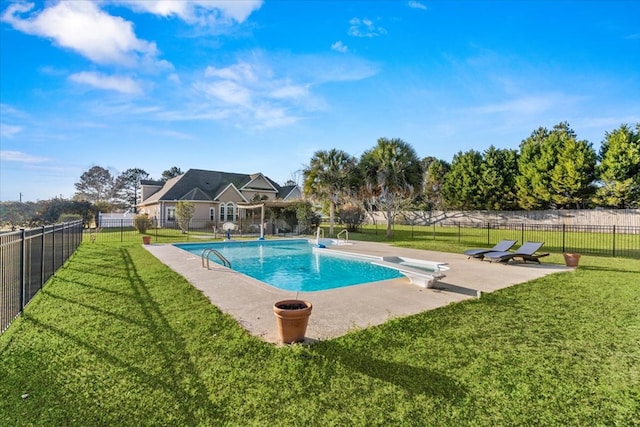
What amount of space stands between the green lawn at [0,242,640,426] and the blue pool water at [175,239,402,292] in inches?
164

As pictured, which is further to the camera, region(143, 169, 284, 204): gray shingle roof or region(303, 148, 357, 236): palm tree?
region(143, 169, 284, 204): gray shingle roof

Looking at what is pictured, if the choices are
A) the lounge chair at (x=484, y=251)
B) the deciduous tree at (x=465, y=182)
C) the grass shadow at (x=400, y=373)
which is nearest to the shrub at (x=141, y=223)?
the lounge chair at (x=484, y=251)

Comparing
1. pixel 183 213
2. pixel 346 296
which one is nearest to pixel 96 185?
pixel 183 213

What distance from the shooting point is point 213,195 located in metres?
33.0

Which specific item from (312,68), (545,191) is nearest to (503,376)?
(312,68)

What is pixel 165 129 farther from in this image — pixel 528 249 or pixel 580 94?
pixel 580 94

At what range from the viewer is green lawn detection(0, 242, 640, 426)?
2.86m

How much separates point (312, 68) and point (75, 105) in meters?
13.6

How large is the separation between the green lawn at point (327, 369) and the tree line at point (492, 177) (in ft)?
59.2

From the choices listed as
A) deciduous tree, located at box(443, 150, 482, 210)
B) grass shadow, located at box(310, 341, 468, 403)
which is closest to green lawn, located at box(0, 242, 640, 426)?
grass shadow, located at box(310, 341, 468, 403)

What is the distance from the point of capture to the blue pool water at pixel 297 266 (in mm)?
9844

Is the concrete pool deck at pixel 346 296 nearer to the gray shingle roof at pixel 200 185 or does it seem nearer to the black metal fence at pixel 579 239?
the black metal fence at pixel 579 239

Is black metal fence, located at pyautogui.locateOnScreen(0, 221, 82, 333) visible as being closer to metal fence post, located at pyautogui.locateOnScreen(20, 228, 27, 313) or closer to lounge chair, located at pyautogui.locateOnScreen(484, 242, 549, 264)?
metal fence post, located at pyautogui.locateOnScreen(20, 228, 27, 313)

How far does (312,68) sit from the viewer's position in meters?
14.6
